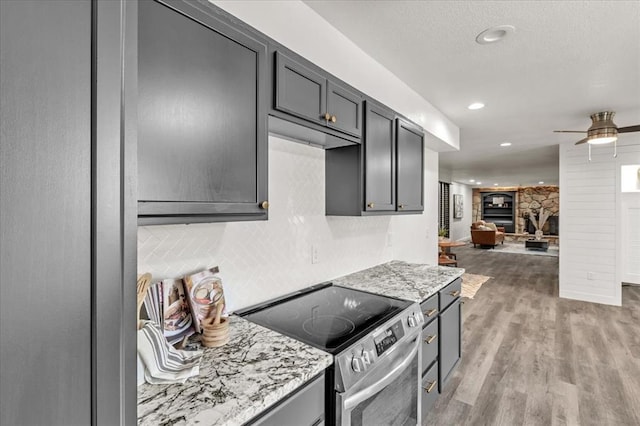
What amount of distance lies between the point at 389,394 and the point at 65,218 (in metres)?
1.55

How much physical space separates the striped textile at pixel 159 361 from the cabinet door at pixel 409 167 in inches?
71.2

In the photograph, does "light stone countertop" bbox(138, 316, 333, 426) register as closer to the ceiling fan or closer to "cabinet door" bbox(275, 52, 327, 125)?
"cabinet door" bbox(275, 52, 327, 125)

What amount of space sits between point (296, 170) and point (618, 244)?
5.32 metres

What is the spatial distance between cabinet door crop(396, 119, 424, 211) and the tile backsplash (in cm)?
43

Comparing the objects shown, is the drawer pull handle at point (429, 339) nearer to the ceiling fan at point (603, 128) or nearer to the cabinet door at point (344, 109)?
the cabinet door at point (344, 109)

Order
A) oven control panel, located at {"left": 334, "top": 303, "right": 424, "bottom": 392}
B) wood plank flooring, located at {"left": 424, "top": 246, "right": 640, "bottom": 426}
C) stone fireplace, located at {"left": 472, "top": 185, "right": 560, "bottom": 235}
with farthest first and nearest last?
stone fireplace, located at {"left": 472, "top": 185, "right": 560, "bottom": 235} → wood plank flooring, located at {"left": 424, "top": 246, "right": 640, "bottom": 426} → oven control panel, located at {"left": 334, "top": 303, "right": 424, "bottom": 392}

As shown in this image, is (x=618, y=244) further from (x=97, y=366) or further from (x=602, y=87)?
(x=97, y=366)

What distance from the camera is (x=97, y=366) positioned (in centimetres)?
52

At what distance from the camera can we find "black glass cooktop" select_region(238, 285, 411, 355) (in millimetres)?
1355

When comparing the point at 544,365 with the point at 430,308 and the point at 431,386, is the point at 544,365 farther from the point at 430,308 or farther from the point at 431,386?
the point at 430,308

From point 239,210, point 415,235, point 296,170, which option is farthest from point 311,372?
point 415,235

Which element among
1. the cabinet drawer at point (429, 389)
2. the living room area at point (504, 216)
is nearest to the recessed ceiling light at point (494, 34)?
the cabinet drawer at point (429, 389)

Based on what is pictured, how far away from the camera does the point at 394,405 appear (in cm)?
159

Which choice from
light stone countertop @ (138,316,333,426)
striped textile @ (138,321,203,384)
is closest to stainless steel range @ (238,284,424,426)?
light stone countertop @ (138,316,333,426)
